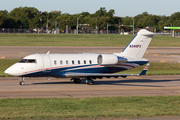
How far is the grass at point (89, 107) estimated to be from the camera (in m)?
14.4

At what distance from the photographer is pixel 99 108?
16.2m

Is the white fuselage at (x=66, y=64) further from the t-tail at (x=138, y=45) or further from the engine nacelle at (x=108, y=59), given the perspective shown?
the t-tail at (x=138, y=45)

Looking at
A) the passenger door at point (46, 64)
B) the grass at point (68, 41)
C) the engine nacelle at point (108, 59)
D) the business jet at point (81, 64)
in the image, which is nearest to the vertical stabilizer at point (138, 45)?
the business jet at point (81, 64)

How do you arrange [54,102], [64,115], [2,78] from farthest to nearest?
[2,78]
[54,102]
[64,115]

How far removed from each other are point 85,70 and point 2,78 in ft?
31.2

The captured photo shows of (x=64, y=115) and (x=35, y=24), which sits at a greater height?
(x=35, y=24)

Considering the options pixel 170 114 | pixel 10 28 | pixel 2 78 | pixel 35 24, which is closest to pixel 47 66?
pixel 2 78

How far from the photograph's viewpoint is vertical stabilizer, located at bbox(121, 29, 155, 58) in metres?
29.0

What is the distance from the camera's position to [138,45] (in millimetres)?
29172

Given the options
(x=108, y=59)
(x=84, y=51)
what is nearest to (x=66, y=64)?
(x=108, y=59)

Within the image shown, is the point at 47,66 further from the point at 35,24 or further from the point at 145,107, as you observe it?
the point at 35,24

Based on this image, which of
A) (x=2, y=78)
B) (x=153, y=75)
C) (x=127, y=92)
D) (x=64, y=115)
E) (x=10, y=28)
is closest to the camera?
(x=64, y=115)

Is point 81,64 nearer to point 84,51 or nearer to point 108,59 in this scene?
point 108,59

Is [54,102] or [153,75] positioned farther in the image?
[153,75]
